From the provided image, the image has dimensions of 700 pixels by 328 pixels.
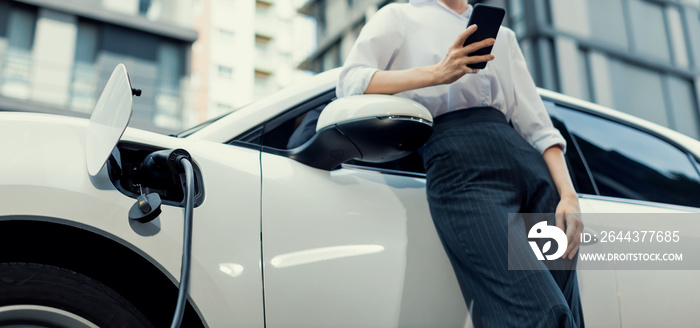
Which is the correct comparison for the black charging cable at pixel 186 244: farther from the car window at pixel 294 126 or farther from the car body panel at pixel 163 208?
the car window at pixel 294 126

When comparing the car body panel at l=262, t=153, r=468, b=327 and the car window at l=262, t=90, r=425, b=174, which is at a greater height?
the car window at l=262, t=90, r=425, b=174

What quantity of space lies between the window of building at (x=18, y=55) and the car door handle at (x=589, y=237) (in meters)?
14.0

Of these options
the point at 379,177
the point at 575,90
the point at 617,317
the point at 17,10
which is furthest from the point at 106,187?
the point at 17,10

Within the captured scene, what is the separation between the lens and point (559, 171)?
1.54 meters

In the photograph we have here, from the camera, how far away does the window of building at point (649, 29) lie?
40.7 ft

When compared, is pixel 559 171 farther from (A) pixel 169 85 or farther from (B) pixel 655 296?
(A) pixel 169 85

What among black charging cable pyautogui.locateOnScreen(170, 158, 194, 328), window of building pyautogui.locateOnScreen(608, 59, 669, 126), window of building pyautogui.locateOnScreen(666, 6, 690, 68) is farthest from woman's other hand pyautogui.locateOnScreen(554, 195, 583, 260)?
window of building pyautogui.locateOnScreen(666, 6, 690, 68)

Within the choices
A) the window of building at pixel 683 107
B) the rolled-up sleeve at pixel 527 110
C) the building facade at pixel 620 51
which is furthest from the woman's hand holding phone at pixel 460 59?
the window of building at pixel 683 107

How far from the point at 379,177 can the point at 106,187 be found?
0.69 m

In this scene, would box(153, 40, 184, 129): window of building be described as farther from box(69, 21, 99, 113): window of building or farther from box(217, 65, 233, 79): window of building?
box(217, 65, 233, 79): window of building

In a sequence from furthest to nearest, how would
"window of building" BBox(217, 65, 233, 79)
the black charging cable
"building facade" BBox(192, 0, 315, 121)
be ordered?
"window of building" BBox(217, 65, 233, 79), "building facade" BBox(192, 0, 315, 121), the black charging cable

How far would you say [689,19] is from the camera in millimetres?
12883

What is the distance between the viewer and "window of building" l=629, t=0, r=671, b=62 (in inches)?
489

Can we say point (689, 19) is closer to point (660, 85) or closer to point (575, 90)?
point (660, 85)
